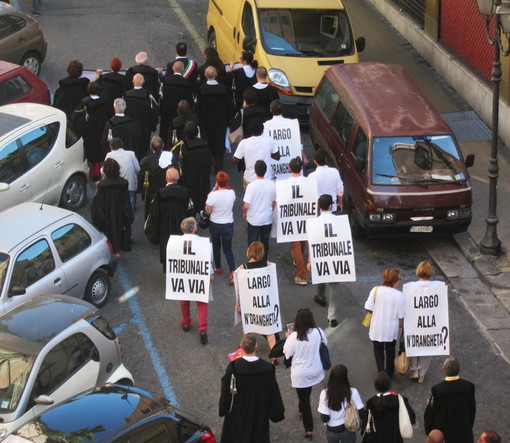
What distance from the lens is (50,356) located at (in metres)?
10.6

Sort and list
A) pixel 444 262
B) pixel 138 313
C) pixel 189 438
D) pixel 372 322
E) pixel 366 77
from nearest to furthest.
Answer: pixel 189 438, pixel 372 322, pixel 138 313, pixel 444 262, pixel 366 77

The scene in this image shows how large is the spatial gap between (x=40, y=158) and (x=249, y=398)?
6.55m

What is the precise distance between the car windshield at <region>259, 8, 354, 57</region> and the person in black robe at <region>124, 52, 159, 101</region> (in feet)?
7.96

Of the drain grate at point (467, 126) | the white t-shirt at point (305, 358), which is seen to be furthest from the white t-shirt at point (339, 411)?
the drain grate at point (467, 126)

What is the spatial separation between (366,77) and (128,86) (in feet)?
12.9

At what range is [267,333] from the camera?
12.2 metres

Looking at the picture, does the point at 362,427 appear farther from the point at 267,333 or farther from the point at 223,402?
the point at 267,333

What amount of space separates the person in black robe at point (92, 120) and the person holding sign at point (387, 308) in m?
6.35

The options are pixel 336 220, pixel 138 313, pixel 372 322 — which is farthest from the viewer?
pixel 138 313

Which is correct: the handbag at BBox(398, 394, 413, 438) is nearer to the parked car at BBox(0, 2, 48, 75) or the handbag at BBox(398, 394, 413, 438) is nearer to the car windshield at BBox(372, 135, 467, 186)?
the car windshield at BBox(372, 135, 467, 186)

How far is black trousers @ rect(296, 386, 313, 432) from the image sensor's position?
10.9m

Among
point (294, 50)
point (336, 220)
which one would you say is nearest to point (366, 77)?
point (294, 50)

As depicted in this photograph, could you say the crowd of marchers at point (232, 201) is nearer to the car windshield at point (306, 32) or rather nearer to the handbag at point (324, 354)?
the handbag at point (324, 354)

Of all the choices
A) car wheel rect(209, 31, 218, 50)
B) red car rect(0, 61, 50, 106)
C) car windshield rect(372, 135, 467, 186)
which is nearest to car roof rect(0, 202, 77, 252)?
red car rect(0, 61, 50, 106)
